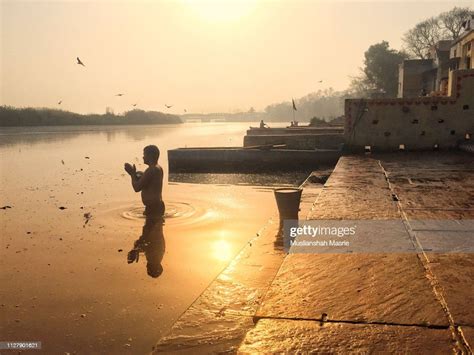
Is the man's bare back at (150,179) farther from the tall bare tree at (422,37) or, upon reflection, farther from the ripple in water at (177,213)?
the tall bare tree at (422,37)

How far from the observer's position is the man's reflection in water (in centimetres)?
621

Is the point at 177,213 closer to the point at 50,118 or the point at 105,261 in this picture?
the point at 105,261

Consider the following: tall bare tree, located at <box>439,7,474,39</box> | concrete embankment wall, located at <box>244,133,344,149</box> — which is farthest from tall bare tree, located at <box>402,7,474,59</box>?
concrete embankment wall, located at <box>244,133,344,149</box>

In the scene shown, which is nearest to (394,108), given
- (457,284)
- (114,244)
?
(114,244)

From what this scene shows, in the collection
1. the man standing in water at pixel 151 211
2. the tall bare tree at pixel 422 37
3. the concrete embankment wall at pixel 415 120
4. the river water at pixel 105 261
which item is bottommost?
the river water at pixel 105 261

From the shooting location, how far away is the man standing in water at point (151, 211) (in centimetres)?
668

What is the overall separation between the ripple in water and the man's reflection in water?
1.94 feet

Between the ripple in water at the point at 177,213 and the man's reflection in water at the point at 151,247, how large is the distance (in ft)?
1.94

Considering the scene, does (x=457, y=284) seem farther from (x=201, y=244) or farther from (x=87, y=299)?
(x=201, y=244)

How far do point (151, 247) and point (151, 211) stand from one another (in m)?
2.19

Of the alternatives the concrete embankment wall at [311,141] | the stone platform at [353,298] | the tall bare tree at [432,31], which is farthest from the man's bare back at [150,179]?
the tall bare tree at [432,31]

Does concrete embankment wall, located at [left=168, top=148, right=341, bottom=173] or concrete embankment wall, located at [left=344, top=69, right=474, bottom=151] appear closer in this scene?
concrete embankment wall, located at [left=344, top=69, right=474, bottom=151]

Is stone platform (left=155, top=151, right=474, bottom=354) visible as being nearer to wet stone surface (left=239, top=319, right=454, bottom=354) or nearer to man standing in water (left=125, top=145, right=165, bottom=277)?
wet stone surface (left=239, top=319, right=454, bottom=354)

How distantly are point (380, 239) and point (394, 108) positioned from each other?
13.2 meters
